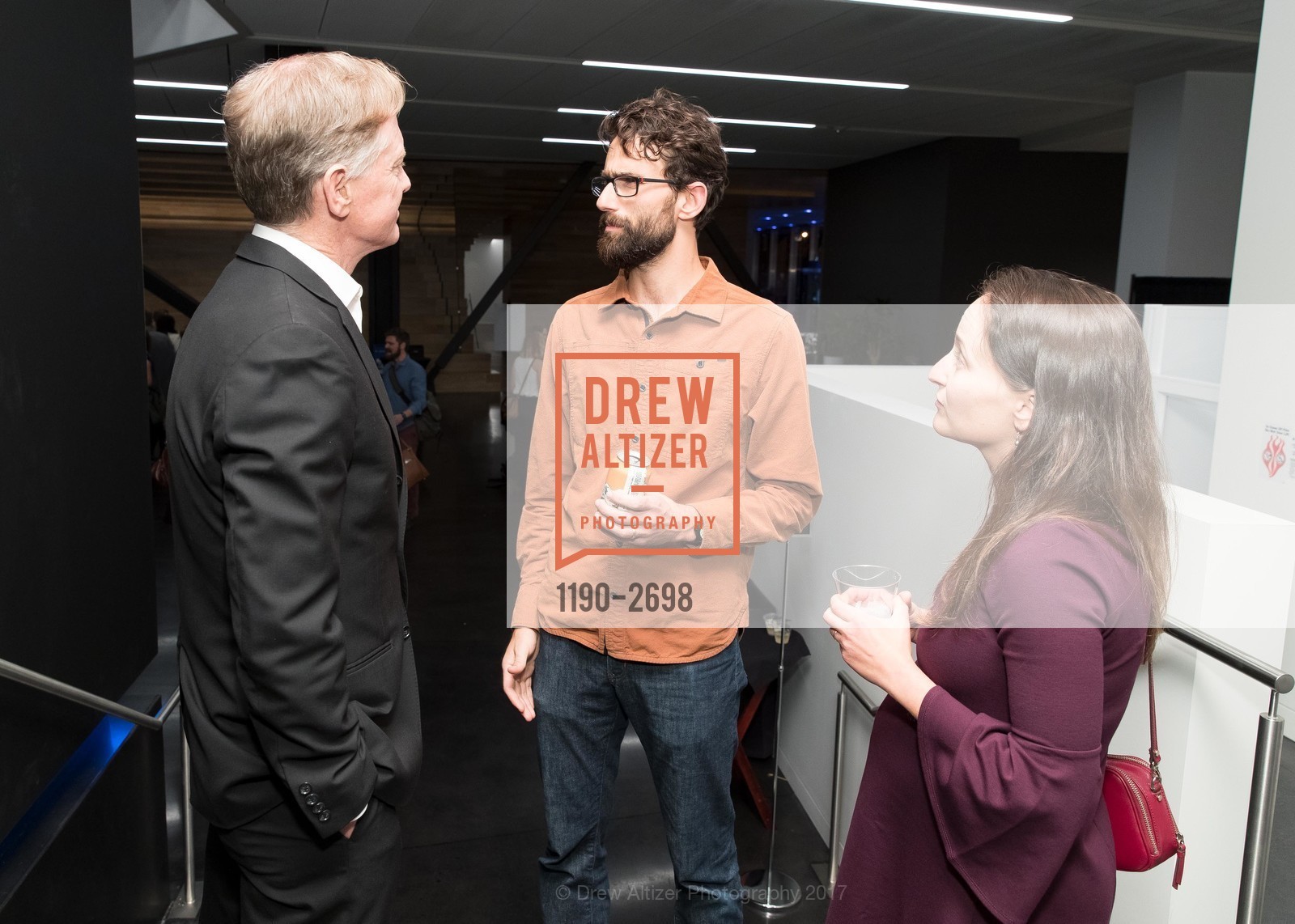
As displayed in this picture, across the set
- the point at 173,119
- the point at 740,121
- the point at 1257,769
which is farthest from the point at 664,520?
the point at 173,119

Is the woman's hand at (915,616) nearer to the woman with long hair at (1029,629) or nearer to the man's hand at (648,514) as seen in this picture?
the woman with long hair at (1029,629)

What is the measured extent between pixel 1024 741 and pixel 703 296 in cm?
93

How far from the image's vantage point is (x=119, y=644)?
7.46 ft

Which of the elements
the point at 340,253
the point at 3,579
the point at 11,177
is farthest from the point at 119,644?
the point at 340,253

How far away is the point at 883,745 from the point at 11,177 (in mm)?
1692

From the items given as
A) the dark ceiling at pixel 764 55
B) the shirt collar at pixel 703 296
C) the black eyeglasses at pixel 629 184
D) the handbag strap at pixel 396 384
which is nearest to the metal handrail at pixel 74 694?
the shirt collar at pixel 703 296

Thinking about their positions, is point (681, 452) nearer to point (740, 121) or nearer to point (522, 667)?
point (522, 667)

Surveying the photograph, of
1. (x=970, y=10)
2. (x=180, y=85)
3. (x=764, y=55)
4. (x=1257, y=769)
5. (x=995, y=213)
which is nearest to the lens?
(x=1257, y=769)

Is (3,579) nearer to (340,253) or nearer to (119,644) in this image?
(119,644)

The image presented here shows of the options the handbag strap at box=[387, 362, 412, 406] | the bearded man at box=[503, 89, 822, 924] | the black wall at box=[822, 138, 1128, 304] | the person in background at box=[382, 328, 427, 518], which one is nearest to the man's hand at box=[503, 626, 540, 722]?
the bearded man at box=[503, 89, 822, 924]

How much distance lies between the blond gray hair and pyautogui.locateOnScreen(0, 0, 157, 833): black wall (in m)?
0.70

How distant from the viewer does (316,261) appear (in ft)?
4.22

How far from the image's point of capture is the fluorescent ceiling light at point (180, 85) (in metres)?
7.25

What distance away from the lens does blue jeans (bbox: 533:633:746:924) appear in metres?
1.70
